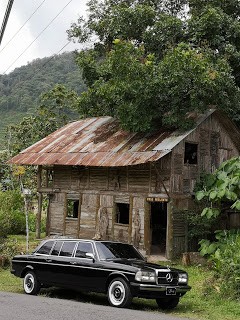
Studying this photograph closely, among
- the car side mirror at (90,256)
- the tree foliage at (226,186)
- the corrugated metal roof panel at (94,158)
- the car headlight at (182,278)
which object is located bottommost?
the car headlight at (182,278)

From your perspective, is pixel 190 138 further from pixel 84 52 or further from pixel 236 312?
pixel 236 312

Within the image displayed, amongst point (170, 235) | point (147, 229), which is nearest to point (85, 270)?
point (170, 235)

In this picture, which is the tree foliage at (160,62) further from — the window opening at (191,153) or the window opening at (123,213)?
the window opening at (123,213)

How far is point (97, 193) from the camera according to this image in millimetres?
25703

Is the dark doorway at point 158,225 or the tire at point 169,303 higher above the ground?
the dark doorway at point 158,225

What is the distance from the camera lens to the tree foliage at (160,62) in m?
22.1

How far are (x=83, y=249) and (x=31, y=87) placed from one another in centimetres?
6588

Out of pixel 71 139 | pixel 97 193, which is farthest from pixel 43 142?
pixel 97 193

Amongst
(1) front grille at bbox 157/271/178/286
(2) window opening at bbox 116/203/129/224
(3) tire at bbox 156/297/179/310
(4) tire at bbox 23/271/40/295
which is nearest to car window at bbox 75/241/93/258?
(4) tire at bbox 23/271/40/295

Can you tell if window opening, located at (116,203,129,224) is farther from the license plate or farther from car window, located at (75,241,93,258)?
the license plate

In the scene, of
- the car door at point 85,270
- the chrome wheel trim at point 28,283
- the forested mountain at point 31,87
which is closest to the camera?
the car door at point 85,270

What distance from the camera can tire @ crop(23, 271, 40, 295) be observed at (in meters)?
14.9

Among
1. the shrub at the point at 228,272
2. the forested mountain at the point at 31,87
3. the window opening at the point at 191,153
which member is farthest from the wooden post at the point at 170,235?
the forested mountain at the point at 31,87

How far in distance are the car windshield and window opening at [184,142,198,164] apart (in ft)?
36.6
